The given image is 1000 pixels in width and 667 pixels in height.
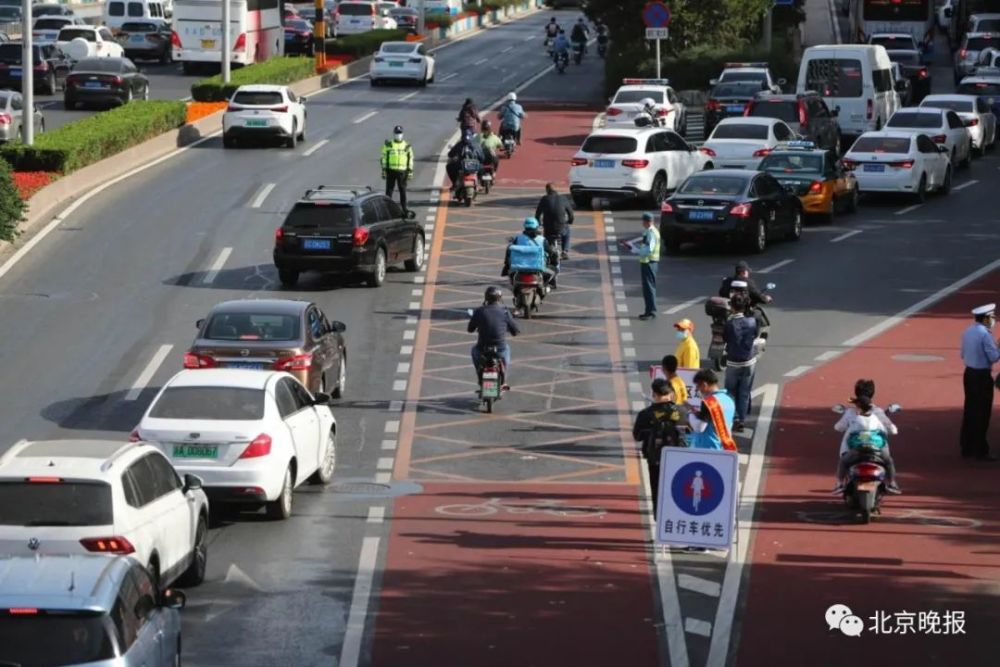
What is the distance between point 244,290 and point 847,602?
18.0 metres

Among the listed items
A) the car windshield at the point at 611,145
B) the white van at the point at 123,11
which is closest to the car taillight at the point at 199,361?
the car windshield at the point at 611,145

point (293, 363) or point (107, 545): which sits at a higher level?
point (107, 545)

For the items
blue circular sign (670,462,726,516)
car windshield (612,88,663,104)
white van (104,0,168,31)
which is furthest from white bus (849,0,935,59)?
blue circular sign (670,462,726,516)

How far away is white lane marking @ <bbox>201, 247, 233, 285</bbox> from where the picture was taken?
111ft

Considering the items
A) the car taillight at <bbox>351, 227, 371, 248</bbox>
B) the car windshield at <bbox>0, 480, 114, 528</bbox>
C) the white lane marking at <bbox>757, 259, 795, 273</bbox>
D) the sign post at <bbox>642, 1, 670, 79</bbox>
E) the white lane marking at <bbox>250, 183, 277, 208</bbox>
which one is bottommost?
the white lane marking at <bbox>757, 259, 795, 273</bbox>

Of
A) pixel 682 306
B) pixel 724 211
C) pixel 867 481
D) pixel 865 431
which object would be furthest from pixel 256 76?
pixel 867 481

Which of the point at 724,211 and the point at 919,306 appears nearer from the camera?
the point at 919,306

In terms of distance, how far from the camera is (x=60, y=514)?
1557 centimetres

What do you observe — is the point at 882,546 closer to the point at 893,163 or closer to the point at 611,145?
the point at 611,145

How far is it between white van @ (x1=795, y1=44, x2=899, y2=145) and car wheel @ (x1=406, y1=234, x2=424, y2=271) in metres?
19.3

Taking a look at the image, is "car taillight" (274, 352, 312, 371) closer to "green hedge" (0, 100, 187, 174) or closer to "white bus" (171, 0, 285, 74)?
"green hedge" (0, 100, 187, 174)

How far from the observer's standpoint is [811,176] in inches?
1598

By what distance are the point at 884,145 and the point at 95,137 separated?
16838 millimetres

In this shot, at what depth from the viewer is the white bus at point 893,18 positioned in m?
75.2
